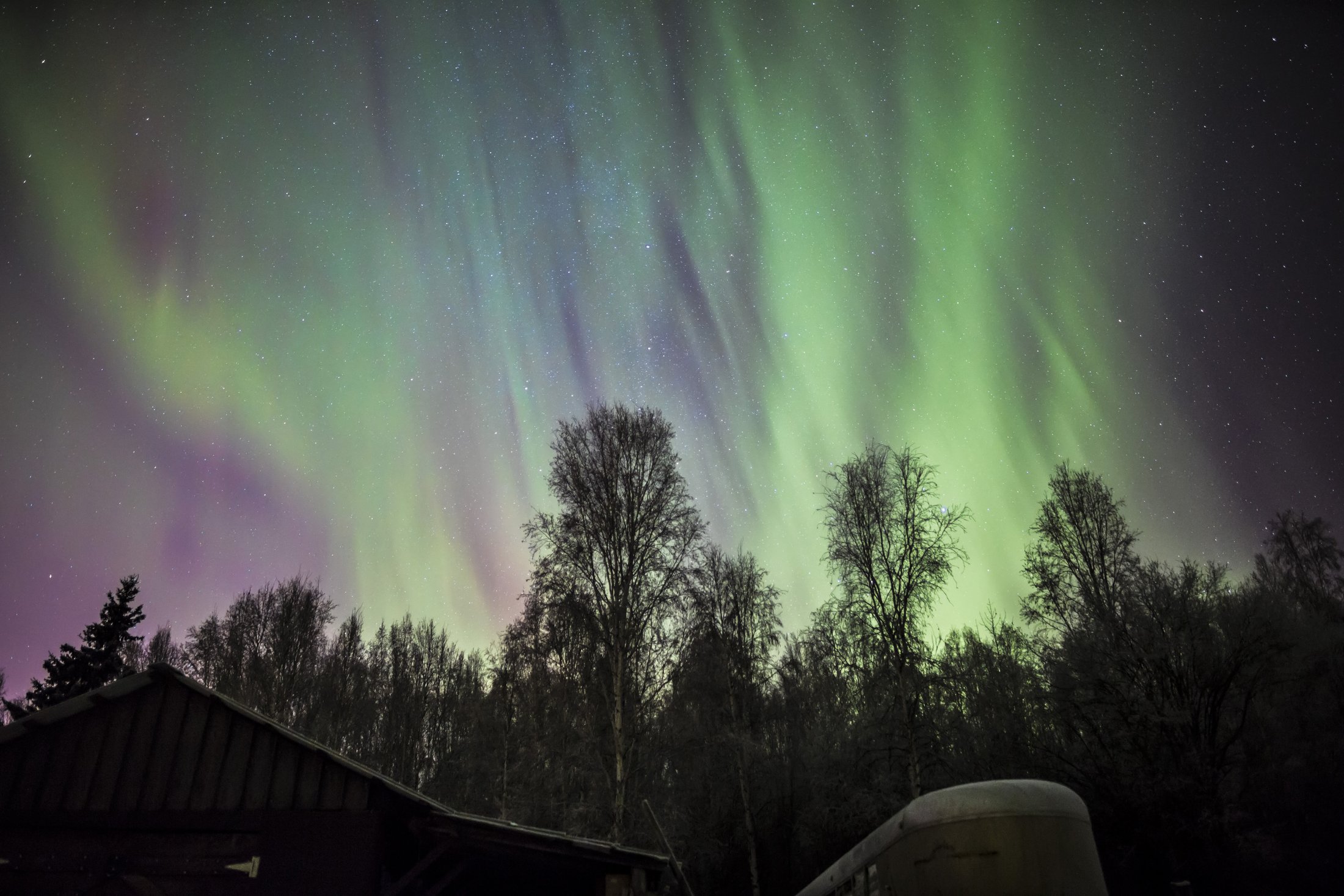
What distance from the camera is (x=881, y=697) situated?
23.9m

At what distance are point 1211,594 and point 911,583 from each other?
1189 cm

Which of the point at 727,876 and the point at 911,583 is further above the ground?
the point at 911,583

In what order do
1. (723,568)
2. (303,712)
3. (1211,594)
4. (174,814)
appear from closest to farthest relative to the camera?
(174,814), (1211,594), (723,568), (303,712)

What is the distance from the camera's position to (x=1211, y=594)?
81.7ft

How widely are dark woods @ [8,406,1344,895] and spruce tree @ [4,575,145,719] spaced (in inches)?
16.9

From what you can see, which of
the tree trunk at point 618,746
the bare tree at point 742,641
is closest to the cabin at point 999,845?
the tree trunk at point 618,746

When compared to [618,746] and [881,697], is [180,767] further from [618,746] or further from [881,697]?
[881,697]

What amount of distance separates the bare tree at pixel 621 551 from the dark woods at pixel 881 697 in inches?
2.4

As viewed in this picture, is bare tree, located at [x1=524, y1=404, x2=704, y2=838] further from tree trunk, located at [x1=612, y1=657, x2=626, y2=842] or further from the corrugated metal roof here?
the corrugated metal roof

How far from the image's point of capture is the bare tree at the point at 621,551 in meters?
20.4

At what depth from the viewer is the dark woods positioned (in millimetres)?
20844

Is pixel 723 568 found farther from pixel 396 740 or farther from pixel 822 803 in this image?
pixel 396 740

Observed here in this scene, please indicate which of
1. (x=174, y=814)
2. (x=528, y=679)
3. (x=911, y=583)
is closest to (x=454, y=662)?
(x=528, y=679)

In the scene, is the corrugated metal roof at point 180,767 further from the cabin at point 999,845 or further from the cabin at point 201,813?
the cabin at point 999,845
